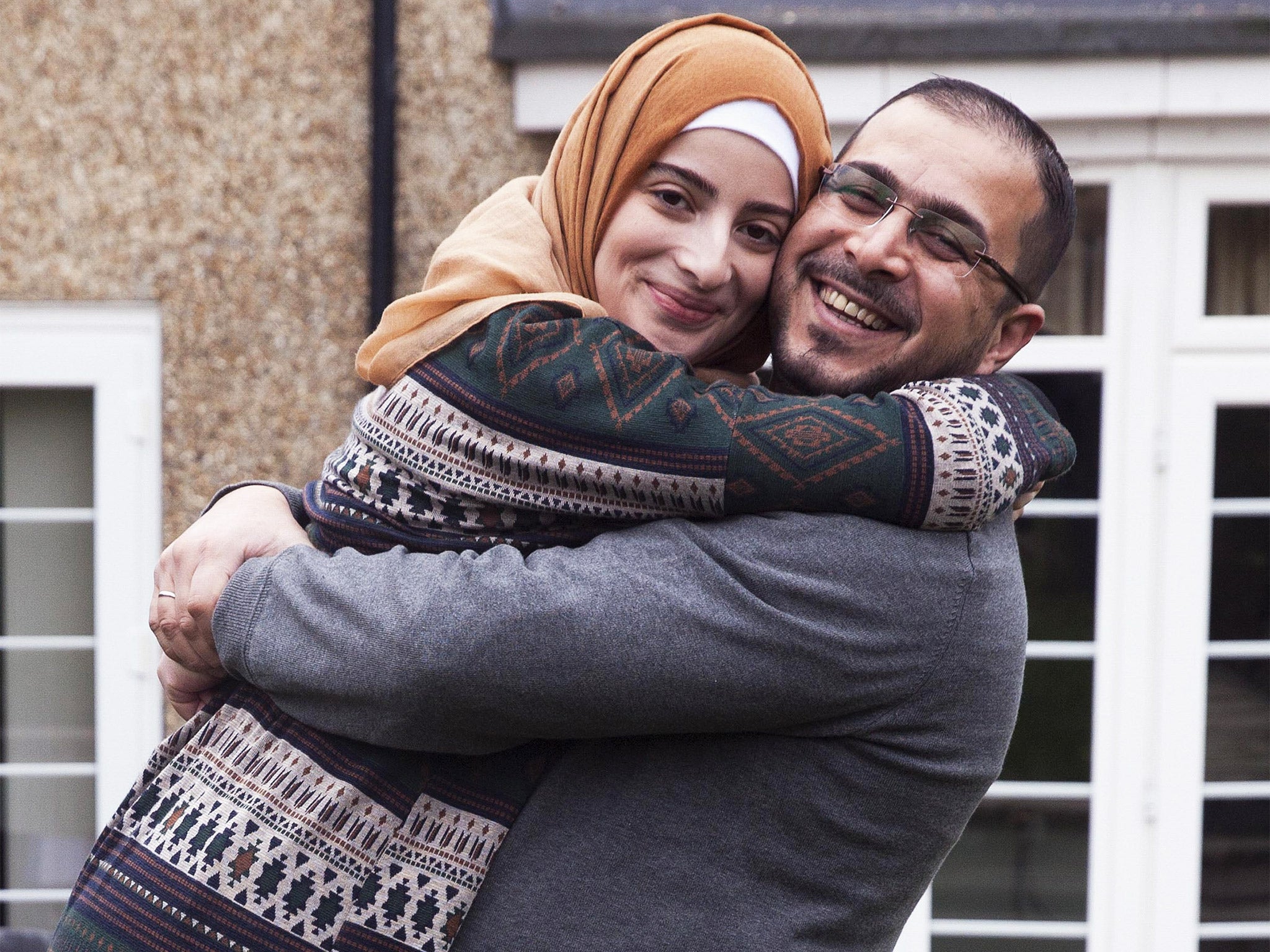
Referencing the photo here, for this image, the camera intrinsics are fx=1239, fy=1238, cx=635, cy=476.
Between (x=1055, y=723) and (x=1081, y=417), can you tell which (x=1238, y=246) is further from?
(x=1055, y=723)

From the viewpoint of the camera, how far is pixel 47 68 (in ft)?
12.4

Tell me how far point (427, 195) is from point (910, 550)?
112 inches

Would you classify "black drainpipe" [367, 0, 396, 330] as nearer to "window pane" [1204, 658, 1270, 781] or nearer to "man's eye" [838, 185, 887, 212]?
"man's eye" [838, 185, 887, 212]

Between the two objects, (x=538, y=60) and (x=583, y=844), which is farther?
(x=538, y=60)

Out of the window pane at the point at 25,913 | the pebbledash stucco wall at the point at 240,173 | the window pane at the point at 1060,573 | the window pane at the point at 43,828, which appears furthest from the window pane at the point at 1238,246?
the window pane at the point at 25,913

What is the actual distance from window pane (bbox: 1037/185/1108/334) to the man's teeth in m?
2.55

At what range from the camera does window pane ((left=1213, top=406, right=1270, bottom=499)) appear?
13.5 feet

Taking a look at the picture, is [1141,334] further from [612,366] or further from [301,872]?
[301,872]

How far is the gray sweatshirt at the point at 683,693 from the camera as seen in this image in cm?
130

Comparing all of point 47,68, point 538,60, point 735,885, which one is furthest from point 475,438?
point 47,68

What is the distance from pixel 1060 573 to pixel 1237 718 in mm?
812

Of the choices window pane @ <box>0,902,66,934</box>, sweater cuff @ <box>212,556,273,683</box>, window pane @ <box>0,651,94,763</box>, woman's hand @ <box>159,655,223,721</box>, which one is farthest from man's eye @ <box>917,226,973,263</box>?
window pane @ <box>0,902,66,934</box>

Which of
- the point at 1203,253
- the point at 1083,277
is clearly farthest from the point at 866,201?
the point at 1203,253

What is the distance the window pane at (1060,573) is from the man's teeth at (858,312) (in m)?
2.64
